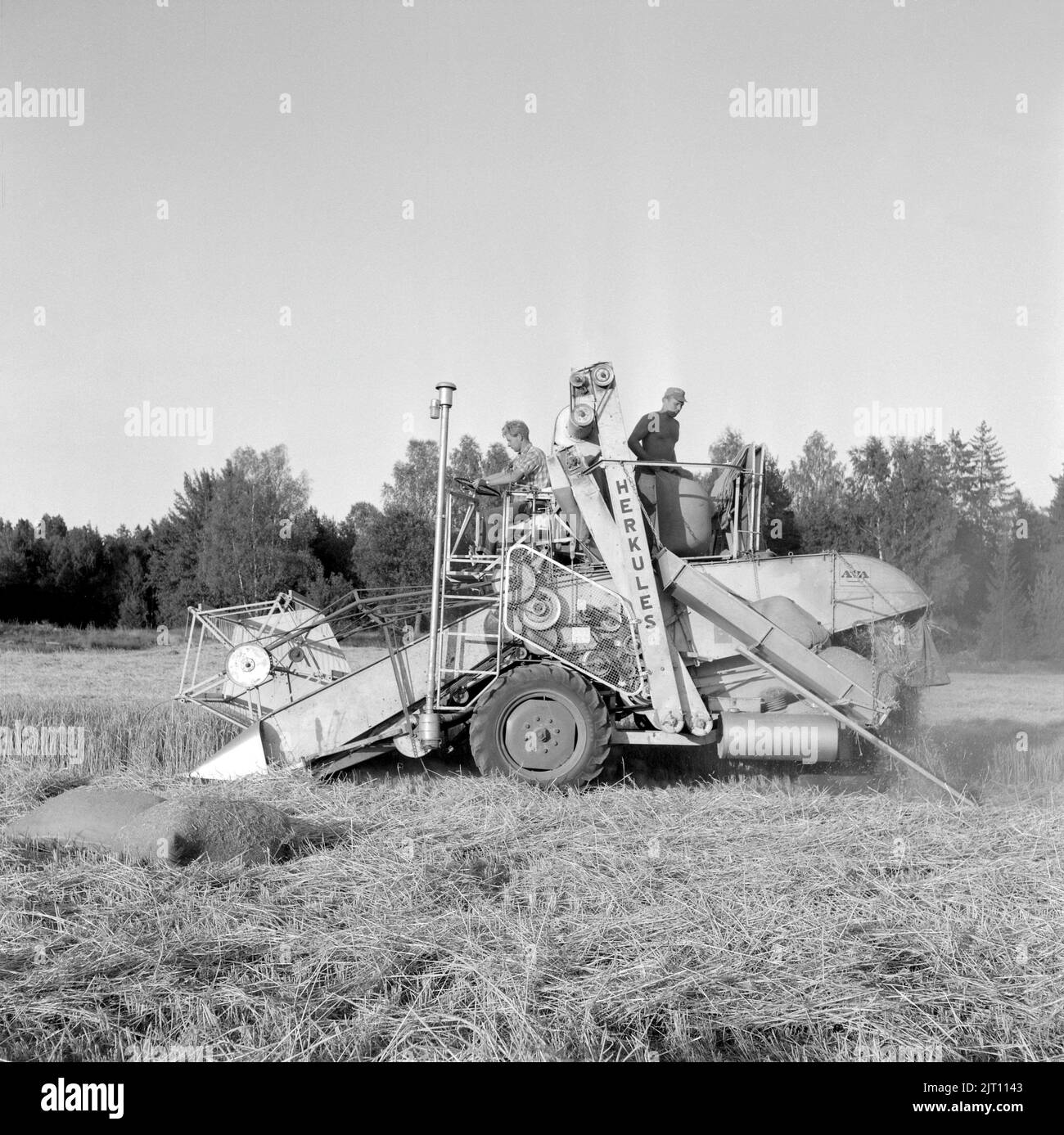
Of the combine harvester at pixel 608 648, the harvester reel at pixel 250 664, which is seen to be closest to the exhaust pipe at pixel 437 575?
the combine harvester at pixel 608 648

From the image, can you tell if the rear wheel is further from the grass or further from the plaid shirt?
the grass

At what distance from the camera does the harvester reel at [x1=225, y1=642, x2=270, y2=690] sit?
7332 mm

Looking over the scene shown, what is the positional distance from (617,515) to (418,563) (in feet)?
58.2

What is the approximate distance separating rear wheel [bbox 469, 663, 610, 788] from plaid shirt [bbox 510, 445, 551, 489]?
1.46 metres

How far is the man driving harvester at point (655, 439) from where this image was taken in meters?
7.41

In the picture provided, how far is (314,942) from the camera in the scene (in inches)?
150

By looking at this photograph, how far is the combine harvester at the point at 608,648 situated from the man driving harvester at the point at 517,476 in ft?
0.33

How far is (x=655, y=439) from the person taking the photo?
773 centimetres

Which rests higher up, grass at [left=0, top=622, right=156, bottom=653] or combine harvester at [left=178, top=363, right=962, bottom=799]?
combine harvester at [left=178, top=363, right=962, bottom=799]

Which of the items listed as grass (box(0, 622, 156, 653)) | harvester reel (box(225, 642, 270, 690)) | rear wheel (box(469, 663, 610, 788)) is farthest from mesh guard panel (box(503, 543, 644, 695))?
grass (box(0, 622, 156, 653))

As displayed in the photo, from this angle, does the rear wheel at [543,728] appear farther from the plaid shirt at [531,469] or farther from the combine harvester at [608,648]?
the plaid shirt at [531,469]

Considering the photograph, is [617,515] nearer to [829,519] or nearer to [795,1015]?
[795,1015]

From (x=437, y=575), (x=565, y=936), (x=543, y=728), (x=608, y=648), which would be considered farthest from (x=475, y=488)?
(x=565, y=936)
